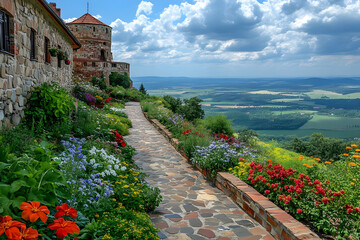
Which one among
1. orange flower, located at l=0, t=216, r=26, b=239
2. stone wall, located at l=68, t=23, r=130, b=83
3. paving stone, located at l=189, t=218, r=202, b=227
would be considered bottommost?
paving stone, located at l=189, t=218, r=202, b=227

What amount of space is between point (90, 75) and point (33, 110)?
97.4 feet

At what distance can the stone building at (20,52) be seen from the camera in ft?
19.0

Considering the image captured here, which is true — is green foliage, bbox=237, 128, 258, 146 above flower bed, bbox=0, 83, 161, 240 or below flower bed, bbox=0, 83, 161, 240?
below

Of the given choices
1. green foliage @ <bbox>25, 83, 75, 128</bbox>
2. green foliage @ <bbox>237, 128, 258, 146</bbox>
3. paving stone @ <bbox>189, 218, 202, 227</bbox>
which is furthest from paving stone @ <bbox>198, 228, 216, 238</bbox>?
green foliage @ <bbox>237, 128, 258, 146</bbox>

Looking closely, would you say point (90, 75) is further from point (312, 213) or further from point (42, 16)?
point (312, 213)

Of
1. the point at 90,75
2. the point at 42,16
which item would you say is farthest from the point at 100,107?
the point at 90,75

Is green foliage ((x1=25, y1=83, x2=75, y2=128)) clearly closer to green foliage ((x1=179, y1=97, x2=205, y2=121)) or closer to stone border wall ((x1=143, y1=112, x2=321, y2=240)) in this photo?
stone border wall ((x1=143, y1=112, x2=321, y2=240))

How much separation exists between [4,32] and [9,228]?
Result: 5243 millimetres

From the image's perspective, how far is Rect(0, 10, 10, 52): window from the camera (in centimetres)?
579

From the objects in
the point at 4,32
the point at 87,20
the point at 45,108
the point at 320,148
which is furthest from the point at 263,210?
the point at 87,20

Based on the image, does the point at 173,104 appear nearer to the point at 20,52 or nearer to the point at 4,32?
the point at 20,52

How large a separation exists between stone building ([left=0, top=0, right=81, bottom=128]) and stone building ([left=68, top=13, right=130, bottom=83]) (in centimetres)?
2705

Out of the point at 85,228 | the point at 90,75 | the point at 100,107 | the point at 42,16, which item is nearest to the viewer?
the point at 85,228

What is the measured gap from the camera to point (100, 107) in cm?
1656
